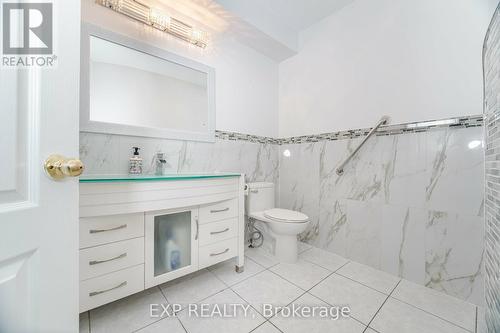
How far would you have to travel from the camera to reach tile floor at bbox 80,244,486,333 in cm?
108

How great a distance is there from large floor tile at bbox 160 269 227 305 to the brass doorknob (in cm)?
116

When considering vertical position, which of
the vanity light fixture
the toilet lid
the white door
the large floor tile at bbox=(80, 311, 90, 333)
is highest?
the vanity light fixture

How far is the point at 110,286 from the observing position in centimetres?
106

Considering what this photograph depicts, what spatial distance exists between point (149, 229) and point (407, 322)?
158cm

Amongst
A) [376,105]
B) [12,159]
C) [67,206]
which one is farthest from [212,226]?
[376,105]

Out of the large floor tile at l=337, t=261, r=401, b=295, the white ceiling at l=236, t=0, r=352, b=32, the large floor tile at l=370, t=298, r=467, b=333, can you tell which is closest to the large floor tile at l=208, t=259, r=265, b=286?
the large floor tile at l=337, t=261, r=401, b=295

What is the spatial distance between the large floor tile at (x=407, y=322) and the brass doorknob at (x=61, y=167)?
4.98 feet

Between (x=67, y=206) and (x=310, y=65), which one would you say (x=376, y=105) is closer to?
(x=310, y=65)

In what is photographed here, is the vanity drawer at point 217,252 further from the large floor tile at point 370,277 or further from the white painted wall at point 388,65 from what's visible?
the white painted wall at point 388,65

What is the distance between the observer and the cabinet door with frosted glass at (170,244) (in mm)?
1196

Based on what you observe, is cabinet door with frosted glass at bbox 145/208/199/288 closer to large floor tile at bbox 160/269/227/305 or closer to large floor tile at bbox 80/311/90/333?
large floor tile at bbox 160/269/227/305

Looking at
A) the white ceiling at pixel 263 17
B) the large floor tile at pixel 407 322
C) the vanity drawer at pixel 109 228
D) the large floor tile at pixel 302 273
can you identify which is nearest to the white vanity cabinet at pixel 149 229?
the vanity drawer at pixel 109 228

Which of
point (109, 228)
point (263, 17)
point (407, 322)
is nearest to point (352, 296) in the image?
point (407, 322)

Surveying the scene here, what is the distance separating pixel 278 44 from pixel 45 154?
7.32 feet
